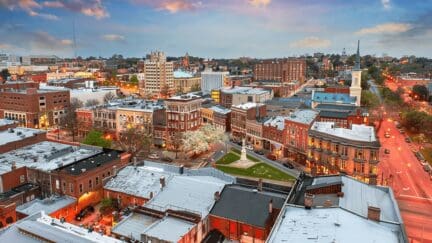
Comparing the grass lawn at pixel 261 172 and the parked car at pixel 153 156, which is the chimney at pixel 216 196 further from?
the parked car at pixel 153 156

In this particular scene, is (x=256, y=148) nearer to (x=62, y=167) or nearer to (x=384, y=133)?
(x=384, y=133)

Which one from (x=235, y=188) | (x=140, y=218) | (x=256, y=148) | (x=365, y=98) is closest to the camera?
(x=140, y=218)

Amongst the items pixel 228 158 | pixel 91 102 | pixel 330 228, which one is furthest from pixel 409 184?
pixel 91 102

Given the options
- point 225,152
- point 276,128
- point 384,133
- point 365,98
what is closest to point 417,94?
point 365,98

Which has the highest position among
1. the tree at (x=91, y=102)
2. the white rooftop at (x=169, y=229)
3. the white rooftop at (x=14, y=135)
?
the tree at (x=91, y=102)

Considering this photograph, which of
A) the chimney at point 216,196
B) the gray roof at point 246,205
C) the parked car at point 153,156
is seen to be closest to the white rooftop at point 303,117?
the parked car at point 153,156

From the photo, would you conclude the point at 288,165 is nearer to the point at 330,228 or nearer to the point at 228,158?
the point at 228,158
